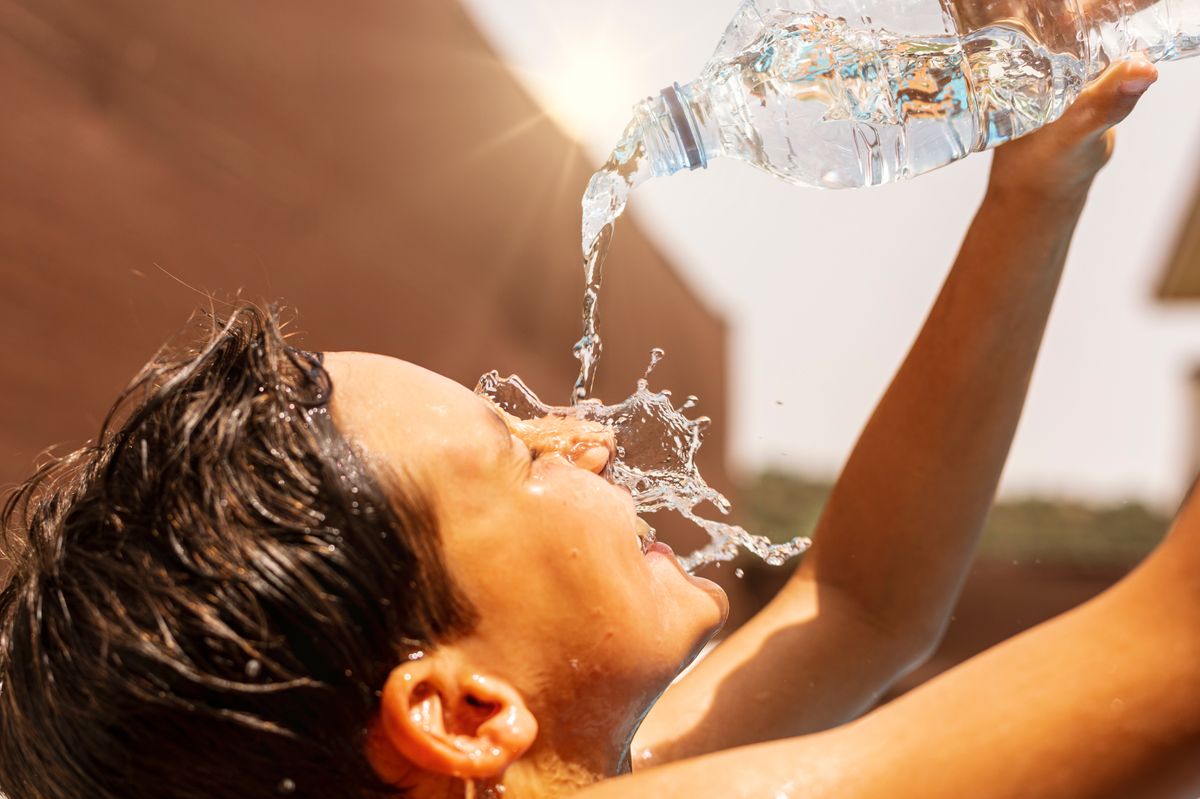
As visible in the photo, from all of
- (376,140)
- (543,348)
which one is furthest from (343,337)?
(543,348)

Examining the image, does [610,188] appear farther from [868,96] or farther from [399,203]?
[399,203]

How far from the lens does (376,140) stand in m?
4.59

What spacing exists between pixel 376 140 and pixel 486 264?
112 cm

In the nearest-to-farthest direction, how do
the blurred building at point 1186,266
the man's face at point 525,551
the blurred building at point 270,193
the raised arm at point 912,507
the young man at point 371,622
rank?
the young man at point 371,622
the man's face at point 525,551
the raised arm at point 912,507
the blurred building at point 270,193
the blurred building at point 1186,266

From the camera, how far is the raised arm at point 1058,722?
3.79 feet

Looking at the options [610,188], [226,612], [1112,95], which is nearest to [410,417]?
[226,612]

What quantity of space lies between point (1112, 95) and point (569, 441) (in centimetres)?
95

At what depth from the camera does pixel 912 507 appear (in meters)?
2.20

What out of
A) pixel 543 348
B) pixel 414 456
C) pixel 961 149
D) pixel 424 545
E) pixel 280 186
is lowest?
pixel 543 348

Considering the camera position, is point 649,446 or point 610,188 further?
point 649,446

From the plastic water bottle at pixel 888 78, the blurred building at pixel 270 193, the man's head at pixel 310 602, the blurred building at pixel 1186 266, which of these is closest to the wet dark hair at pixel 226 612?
the man's head at pixel 310 602

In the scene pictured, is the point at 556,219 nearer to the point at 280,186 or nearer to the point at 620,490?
the point at 280,186

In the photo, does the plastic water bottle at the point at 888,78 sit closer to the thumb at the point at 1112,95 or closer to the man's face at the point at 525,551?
the thumb at the point at 1112,95

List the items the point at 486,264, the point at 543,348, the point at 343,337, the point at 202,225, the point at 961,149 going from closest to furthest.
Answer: the point at 961,149 → the point at 202,225 → the point at 343,337 → the point at 486,264 → the point at 543,348
